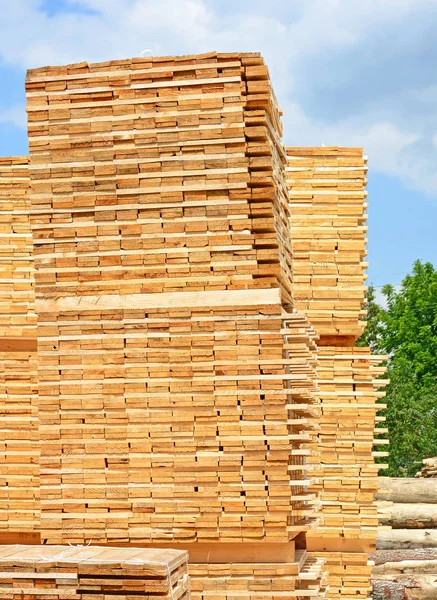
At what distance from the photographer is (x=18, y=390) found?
1214 cm

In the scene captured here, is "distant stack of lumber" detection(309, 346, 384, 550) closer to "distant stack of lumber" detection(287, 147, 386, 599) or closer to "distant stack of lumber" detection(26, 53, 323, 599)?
"distant stack of lumber" detection(287, 147, 386, 599)

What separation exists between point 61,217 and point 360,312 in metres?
4.43

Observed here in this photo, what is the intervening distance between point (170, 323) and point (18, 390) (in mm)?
2760

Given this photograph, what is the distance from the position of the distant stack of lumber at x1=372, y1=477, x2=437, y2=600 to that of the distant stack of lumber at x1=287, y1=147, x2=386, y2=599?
10.9ft

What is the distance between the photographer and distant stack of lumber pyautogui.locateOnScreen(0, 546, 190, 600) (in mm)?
8047

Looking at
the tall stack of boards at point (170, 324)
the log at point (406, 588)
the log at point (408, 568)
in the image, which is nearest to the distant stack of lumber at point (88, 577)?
the tall stack of boards at point (170, 324)

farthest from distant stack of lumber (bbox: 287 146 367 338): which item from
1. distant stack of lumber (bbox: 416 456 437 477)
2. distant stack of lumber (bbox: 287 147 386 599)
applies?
distant stack of lumber (bbox: 416 456 437 477)

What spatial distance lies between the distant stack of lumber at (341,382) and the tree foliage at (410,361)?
21.6 m

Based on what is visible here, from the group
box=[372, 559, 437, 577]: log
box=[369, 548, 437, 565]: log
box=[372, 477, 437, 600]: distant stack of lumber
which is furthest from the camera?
box=[369, 548, 437, 565]: log

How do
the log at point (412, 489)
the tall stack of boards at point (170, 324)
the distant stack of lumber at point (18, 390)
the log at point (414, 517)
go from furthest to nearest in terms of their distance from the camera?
the log at point (412, 489) < the log at point (414, 517) < the distant stack of lumber at point (18, 390) < the tall stack of boards at point (170, 324)

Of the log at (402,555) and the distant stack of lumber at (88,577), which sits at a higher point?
the distant stack of lumber at (88,577)

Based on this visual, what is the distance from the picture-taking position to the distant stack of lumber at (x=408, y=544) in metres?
17.4

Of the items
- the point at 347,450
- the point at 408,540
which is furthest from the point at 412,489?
the point at 347,450

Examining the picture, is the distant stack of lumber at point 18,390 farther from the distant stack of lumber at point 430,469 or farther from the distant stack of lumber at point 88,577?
the distant stack of lumber at point 430,469
